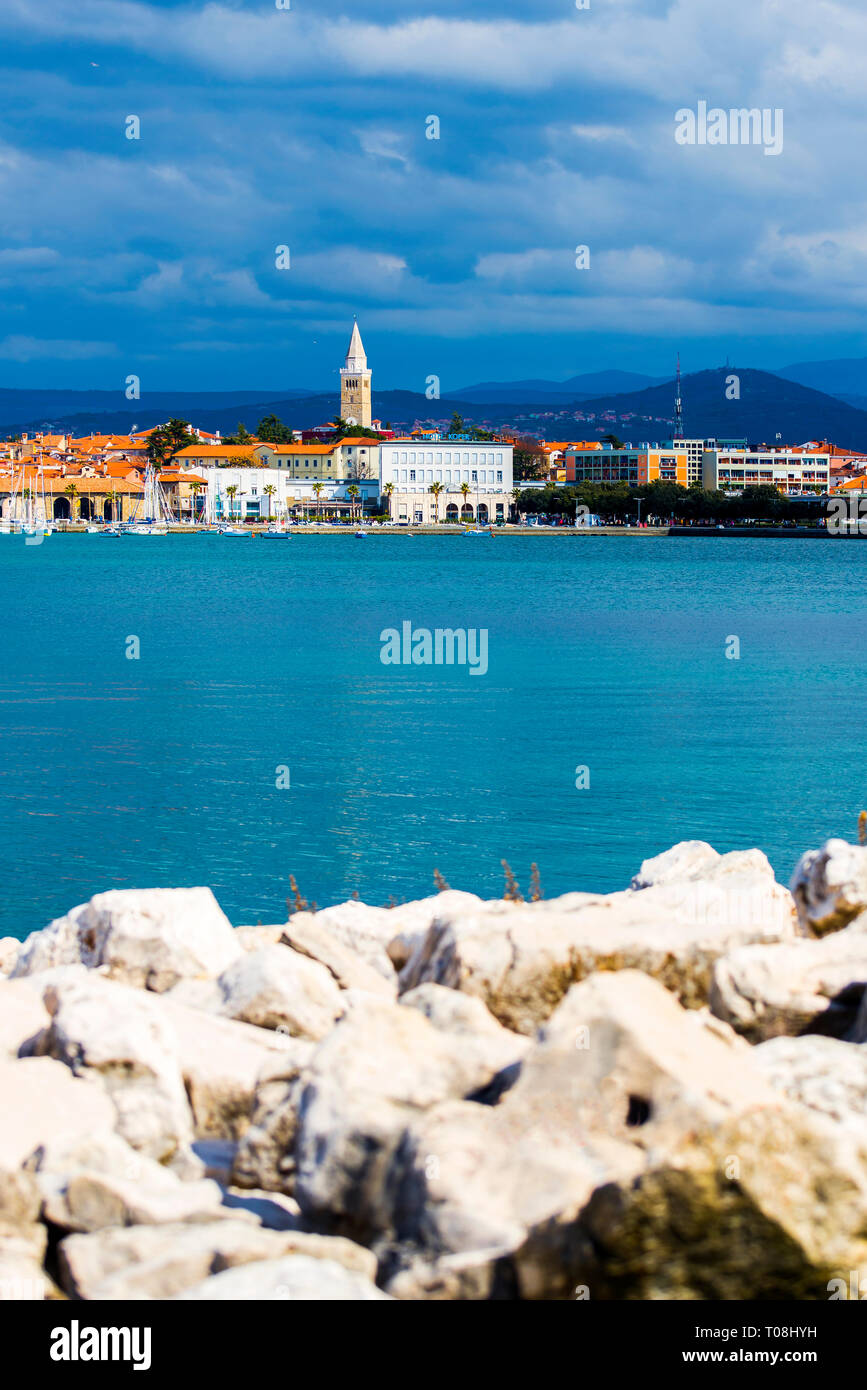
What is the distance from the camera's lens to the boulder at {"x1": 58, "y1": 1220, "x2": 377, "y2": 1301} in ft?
13.7

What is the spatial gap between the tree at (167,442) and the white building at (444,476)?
25.9 m

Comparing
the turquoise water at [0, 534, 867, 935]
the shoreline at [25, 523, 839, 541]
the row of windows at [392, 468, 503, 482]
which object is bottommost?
the turquoise water at [0, 534, 867, 935]

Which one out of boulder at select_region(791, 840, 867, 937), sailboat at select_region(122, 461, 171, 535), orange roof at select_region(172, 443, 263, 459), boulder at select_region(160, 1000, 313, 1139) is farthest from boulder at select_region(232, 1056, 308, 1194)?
orange roof at select_region(172, 443, 263, 459)

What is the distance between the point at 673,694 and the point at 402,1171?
2327cm

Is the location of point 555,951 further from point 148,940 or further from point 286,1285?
point 148,940

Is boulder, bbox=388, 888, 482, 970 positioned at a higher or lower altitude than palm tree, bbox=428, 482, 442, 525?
lower

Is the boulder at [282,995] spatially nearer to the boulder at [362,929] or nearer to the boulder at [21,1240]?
the boulder at [362,929]

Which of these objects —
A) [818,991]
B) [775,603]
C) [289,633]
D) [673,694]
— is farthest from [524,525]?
[818,991]

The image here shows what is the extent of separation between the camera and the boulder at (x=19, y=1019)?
564 cm

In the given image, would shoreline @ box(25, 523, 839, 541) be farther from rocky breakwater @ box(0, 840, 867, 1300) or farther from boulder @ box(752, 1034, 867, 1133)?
boulder @ box(752, 1034, 867, 1133)

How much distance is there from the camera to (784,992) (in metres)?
5.38

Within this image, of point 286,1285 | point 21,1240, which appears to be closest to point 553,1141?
point 286,1285

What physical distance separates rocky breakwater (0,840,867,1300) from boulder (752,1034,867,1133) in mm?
11
